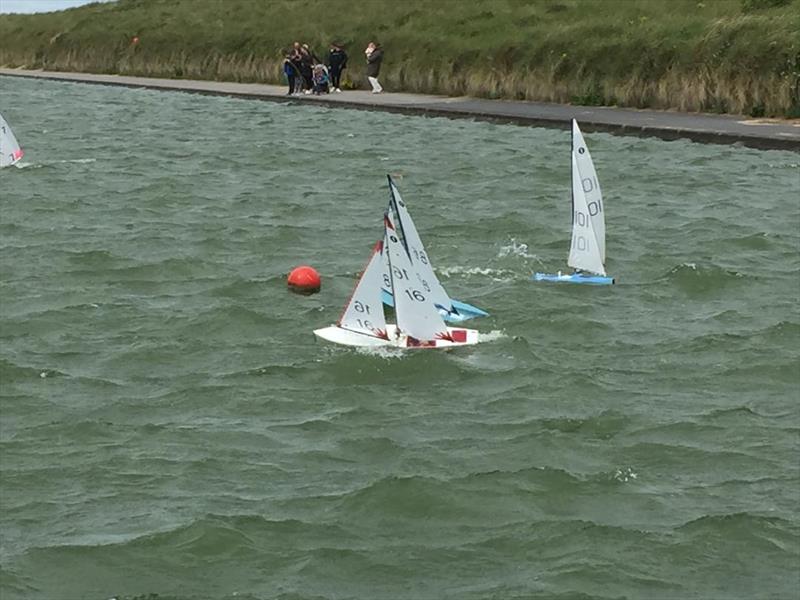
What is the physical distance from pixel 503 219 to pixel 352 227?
2.85 meters

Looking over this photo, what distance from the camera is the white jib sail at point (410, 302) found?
18.8 metres

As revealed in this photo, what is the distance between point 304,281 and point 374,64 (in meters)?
35.7

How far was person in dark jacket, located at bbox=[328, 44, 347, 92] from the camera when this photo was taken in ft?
193

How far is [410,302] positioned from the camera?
19.1m

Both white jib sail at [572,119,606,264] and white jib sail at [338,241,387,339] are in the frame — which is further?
white jib sail at [572,119,606,264]

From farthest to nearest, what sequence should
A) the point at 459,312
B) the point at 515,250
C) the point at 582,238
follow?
the point at 515,250 < the point at 582,238 < the point at 459,312

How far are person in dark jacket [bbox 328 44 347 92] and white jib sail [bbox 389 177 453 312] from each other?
39915mm

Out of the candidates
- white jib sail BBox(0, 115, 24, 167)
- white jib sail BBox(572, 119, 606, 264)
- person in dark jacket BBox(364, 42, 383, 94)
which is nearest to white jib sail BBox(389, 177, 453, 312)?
white jib sail BBox(572, 119, 606, 264)

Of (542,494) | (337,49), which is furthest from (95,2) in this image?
(542,494)

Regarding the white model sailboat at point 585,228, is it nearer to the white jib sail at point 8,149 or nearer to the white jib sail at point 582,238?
the white jib sail at point 582,238

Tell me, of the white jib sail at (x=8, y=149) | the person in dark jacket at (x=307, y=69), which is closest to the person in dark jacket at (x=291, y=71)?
the person in dark jacket at (x=307, y=69)

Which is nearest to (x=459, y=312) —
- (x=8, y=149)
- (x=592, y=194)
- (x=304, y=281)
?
(x=304, y=281)

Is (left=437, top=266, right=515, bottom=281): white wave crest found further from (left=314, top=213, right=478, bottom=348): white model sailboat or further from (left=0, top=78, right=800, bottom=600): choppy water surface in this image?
(left=314, top=213, right=478, bottom=348): white model sailboat

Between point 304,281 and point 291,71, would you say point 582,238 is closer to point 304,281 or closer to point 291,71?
point 304,281
